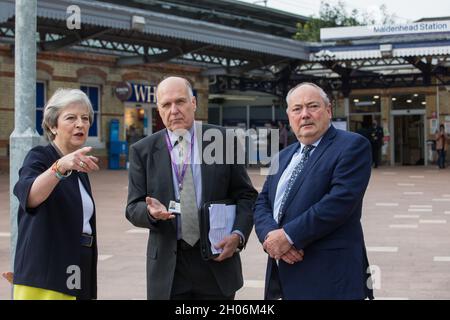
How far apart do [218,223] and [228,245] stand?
0.12 meters

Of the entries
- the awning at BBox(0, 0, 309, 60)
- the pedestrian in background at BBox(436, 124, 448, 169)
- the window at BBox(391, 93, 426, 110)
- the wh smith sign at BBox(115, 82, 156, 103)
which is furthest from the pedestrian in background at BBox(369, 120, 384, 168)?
the wh smith sign at BBox(115, 82, 156, 103)

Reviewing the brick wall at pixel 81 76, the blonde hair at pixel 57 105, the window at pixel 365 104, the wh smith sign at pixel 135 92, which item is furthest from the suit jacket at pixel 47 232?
the window at pixel 365 104

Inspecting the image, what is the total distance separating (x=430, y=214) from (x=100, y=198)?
268 inches

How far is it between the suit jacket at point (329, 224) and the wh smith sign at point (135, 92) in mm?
21148

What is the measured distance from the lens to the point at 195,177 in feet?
12.0

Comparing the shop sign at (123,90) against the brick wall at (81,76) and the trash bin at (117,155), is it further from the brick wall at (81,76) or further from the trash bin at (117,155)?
the trash bin at (117,155)

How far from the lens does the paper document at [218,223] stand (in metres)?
3.52

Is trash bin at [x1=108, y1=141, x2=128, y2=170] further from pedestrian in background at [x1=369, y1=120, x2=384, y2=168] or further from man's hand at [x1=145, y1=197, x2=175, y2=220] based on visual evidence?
man's hand at [x1=145, y1=197, x2=175, y2=220]

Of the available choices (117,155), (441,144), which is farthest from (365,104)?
(117,155)

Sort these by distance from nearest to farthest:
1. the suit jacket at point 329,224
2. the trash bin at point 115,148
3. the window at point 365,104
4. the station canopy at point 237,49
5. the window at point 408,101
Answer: the suit jacket at point 329,224, the station canopy at point 237,49, the trash bin at point 115,148, the window at point 408,101, the window at point 365,104

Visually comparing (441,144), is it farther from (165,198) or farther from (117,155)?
(165,198)

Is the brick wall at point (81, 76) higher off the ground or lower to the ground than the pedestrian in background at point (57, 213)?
higher

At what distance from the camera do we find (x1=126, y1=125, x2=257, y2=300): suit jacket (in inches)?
140

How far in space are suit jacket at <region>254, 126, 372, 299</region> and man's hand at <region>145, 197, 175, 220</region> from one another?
1.60 ft
